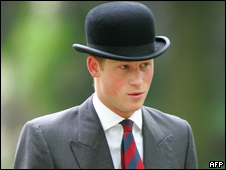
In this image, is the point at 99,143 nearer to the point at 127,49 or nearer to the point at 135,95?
the point at 135,95

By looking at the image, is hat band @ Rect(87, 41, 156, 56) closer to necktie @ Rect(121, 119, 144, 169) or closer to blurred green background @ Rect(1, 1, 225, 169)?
necktie @ Rect(121, 119, 144, 169)

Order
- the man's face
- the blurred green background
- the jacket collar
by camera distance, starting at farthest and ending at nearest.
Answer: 1. the blurred green background
2. the jacket collar
3. the man's face

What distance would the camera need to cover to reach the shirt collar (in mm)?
2812

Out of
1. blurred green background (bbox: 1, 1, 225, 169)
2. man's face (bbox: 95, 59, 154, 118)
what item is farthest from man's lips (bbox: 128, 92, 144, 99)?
blurred green background (bbox: 1, 1, 225, 169)

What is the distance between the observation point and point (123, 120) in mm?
2832

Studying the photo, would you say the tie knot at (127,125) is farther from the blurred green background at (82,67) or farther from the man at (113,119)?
the blurred green background at (82,67)

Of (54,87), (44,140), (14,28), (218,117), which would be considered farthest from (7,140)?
(44,140)


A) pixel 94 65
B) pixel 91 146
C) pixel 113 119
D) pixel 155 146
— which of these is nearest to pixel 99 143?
pixel 91 146

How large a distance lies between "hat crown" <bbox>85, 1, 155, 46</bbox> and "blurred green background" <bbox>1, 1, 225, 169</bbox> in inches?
Answer: 160

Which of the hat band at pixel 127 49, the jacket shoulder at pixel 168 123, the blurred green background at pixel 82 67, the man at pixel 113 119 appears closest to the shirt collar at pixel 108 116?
the man at pixel 113 119

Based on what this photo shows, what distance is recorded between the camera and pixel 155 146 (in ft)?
9.46

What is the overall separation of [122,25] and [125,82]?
1.01 ft

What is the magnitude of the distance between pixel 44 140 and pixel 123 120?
464mm

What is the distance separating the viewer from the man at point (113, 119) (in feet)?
8.75
